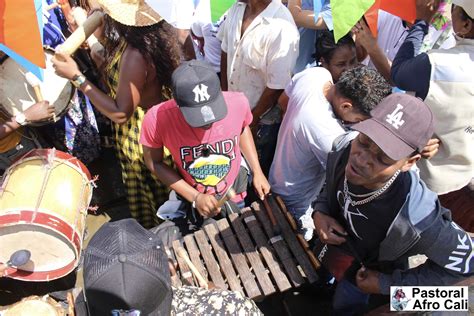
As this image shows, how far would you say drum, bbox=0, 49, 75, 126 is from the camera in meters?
3.03

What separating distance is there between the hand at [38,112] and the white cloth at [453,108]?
2.61 metres

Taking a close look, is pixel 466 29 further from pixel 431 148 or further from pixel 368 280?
pixel 368 280

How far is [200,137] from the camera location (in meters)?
2.56

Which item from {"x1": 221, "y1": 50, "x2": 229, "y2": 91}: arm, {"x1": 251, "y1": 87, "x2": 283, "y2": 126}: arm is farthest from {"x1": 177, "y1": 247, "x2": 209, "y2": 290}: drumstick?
{"x1": 221, "y1": 50, "x2": 229, "y2": 91}: arm

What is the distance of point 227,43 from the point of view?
340 cm

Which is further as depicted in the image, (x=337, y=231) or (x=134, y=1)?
(x=134, y=1)

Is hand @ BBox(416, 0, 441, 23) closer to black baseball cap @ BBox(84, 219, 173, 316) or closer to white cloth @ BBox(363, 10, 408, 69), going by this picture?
white cloth @ BBox(363, 10, 408, 69)

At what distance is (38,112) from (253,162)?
5.39 feet

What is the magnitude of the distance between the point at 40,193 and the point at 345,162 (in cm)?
196

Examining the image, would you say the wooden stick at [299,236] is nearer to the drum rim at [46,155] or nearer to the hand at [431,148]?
the hand at [431,148]

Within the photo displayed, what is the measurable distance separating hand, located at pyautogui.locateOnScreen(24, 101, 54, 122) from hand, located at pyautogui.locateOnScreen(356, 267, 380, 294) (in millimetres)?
2457

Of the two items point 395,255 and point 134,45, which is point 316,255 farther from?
point 134,45

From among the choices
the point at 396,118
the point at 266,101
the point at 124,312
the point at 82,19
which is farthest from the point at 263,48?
the point at 124,312

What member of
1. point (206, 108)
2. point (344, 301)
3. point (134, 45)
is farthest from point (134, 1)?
point (344, 301)
